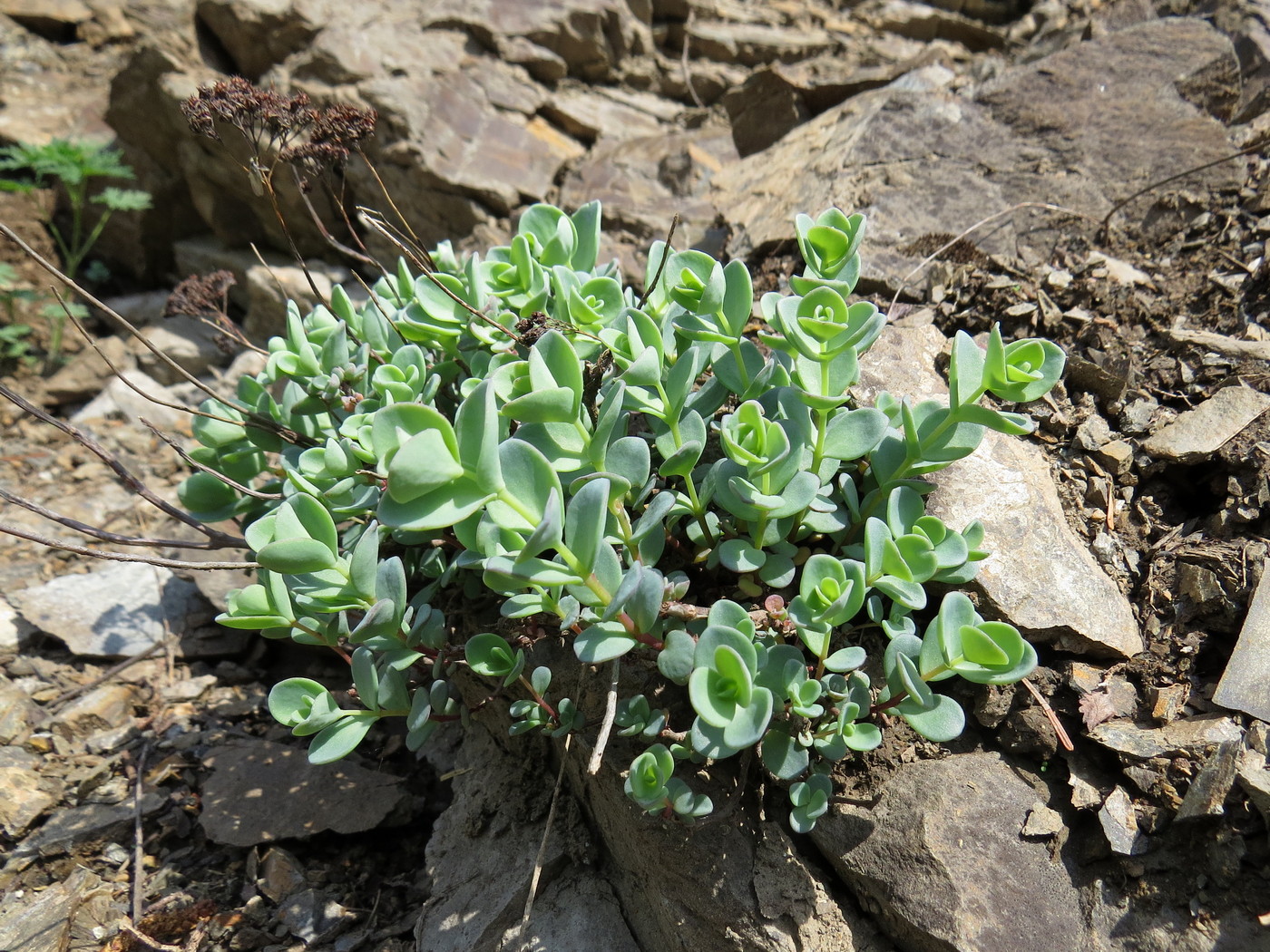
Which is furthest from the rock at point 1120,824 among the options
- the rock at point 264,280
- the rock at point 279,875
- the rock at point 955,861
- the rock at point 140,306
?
the rock at point 140,306

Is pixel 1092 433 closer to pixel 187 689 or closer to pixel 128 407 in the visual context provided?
pixel 187 689

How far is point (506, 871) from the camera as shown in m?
2.23

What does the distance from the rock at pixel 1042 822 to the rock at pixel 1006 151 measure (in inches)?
70.4

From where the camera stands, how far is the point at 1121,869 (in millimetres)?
1792

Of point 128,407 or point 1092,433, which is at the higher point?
point 1092,433

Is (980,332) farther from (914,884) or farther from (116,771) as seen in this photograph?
(116,771)

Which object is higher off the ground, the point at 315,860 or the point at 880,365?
the point at 880,365

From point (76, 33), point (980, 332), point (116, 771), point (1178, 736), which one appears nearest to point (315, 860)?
point (116, 771)

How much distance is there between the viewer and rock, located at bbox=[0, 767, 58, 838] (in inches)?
97.3

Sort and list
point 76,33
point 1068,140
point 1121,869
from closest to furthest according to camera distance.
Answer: point 1121,869 < point 1068,140 < point 76,33

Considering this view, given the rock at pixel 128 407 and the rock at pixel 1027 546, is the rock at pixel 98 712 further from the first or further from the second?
the rock at pixel 1027 546

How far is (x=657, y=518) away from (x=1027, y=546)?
3.41 feet

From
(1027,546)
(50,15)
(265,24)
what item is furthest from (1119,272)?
(50,15)

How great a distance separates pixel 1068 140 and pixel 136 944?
4165mm
